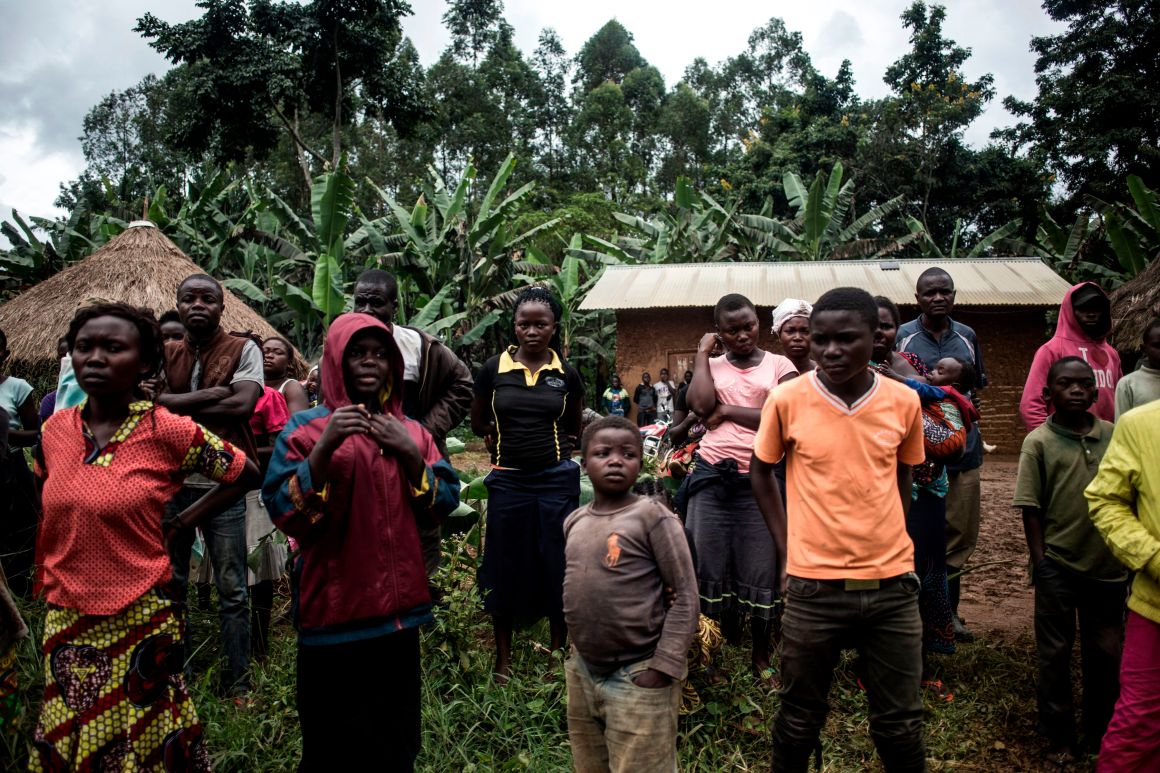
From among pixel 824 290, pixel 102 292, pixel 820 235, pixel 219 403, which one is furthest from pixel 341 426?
pixel 820 235

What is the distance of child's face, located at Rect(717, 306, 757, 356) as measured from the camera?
3.56m

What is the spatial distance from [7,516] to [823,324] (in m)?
4.39

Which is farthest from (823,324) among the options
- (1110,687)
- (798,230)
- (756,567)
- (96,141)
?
(96,141)

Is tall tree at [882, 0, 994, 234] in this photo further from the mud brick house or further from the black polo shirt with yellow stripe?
the black polo shirt with yellow stripe

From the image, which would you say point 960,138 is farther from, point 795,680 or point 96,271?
point 795,680

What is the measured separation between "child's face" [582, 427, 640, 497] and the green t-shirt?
1.72 meters

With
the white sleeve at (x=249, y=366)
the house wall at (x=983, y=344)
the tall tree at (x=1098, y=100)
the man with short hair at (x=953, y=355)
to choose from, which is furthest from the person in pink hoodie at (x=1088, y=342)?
the tall tree at (x=1098, y=100)

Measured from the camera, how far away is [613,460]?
93.5 inches

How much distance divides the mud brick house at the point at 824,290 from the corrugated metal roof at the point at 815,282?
16mm

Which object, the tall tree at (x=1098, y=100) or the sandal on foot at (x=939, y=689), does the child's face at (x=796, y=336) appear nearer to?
the sandal on foot at (x=939, y=689)

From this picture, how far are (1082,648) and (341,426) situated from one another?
300 cm

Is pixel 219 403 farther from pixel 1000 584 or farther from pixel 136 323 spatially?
pixel 1000 584

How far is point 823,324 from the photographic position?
8.03 feet

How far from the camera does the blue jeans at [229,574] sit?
3396 mm
